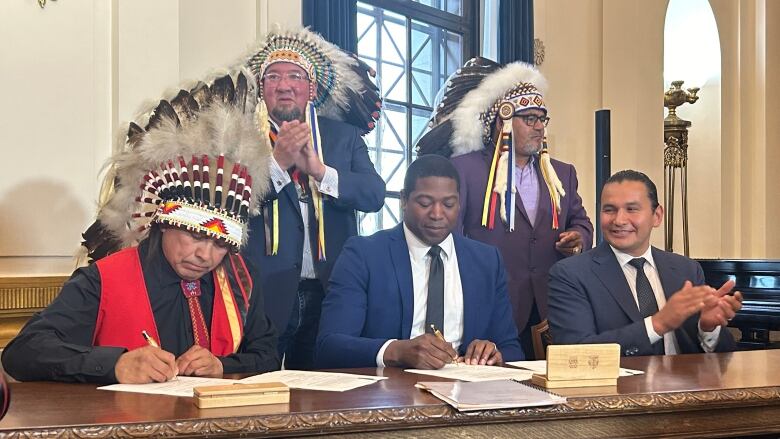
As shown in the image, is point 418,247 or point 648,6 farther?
point 648,6

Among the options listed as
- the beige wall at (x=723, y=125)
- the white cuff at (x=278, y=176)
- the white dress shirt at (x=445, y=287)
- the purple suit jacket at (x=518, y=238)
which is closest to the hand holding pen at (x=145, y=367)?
the white dress shirt at (x=445, y=287)

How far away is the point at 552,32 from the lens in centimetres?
607

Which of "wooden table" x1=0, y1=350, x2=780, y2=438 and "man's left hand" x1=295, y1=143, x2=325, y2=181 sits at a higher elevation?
"man's left hand" x1=295, y1=143, x2=325, y2=181

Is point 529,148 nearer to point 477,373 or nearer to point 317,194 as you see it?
point 317,194

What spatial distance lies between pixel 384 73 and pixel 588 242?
211 centimetres

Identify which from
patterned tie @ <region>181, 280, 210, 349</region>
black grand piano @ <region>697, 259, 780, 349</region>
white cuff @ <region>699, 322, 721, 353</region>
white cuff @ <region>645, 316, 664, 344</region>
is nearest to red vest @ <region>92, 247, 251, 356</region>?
patterned tie @ <region>181, 280, 210, 349</region>

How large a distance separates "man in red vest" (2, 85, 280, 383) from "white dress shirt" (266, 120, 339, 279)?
508 mm

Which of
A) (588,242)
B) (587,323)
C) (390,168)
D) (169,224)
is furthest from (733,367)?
(390,168)

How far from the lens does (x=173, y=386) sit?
201cm

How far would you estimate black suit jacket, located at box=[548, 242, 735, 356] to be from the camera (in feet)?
9.57

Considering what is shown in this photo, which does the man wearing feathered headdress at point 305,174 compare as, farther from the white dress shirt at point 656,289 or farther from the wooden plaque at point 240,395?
the wooden plaque at point 240,395

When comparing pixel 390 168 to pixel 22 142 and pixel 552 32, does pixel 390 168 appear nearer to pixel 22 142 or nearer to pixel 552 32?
pixel 552 32

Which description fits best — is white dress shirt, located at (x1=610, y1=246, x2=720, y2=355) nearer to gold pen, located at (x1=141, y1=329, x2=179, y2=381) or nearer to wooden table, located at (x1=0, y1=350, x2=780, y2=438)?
wooden table, located at (x1=0, y1=350, x2=780, y2=438)

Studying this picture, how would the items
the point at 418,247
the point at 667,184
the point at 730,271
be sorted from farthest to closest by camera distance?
the point at 667,184, the point at 730,271, the point at 418,247
